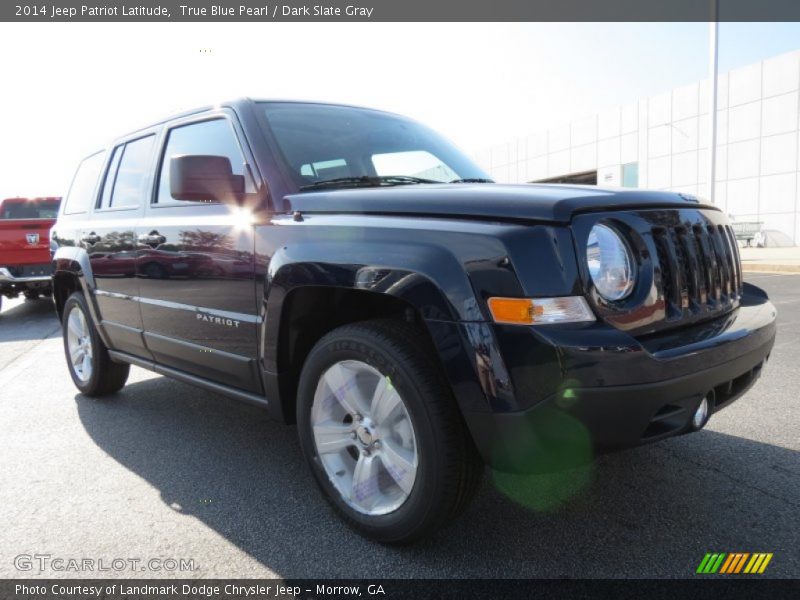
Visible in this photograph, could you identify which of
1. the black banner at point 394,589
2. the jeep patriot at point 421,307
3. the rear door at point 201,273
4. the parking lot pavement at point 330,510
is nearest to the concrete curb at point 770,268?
the parking lot pavement at point 330,510

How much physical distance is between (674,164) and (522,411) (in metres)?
29.5

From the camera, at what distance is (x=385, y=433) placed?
2.27m

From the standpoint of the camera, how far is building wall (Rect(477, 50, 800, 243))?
22359 millimetres

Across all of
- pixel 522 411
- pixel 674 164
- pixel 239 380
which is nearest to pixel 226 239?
pixel 239 380

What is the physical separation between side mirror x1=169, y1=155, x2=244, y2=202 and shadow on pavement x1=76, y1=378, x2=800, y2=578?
4.58 feet

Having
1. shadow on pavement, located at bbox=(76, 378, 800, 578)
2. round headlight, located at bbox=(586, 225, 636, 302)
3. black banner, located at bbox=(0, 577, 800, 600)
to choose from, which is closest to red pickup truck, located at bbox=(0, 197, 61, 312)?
shadow on pavement, located at bbox=(76, 378, 800, 578)

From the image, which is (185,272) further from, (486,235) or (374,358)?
(486,235)

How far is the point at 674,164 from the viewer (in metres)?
27.7

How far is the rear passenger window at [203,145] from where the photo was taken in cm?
291

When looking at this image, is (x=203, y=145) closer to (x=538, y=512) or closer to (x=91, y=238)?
(x=91, y=238)

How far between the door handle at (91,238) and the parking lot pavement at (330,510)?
4.01 feet

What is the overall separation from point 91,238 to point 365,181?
232 centimetres

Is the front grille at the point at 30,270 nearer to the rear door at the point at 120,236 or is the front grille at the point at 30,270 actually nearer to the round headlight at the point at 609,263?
the rear door at the point at 120,236

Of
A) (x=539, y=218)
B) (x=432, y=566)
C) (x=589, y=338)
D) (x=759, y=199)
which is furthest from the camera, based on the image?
(x=759, y=199)
